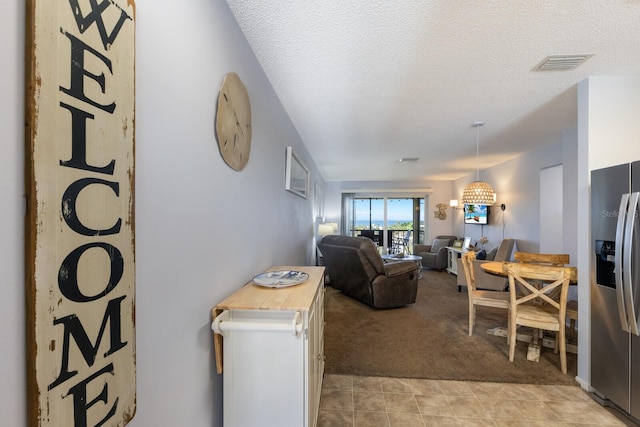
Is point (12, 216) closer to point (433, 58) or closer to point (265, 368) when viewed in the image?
point (265, 368)

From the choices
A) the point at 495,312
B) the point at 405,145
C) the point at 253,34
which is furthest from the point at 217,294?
the point at 495,312

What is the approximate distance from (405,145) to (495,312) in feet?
8.63

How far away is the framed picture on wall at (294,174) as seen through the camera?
2594 mm

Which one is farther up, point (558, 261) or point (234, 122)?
point (234, 122)

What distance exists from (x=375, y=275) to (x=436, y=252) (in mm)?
3645

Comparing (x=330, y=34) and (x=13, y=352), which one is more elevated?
(x=330, y=34)

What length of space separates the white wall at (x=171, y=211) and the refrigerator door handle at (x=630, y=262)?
2.35m

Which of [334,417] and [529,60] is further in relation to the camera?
[529,60]

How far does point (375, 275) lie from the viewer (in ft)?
11.9

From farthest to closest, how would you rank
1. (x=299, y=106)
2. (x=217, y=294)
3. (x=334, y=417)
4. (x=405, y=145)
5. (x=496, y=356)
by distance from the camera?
(x=405, y=145)
(x=299, y=106)
(x=496, y=356)
(x=334, y=417)
(x=217, y=294)

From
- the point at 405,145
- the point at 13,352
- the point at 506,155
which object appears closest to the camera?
the point at 13,352

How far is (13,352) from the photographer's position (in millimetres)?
474

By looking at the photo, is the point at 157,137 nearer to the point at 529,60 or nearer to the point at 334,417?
the point at 334,417

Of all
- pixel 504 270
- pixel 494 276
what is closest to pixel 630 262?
pixel 504 270
